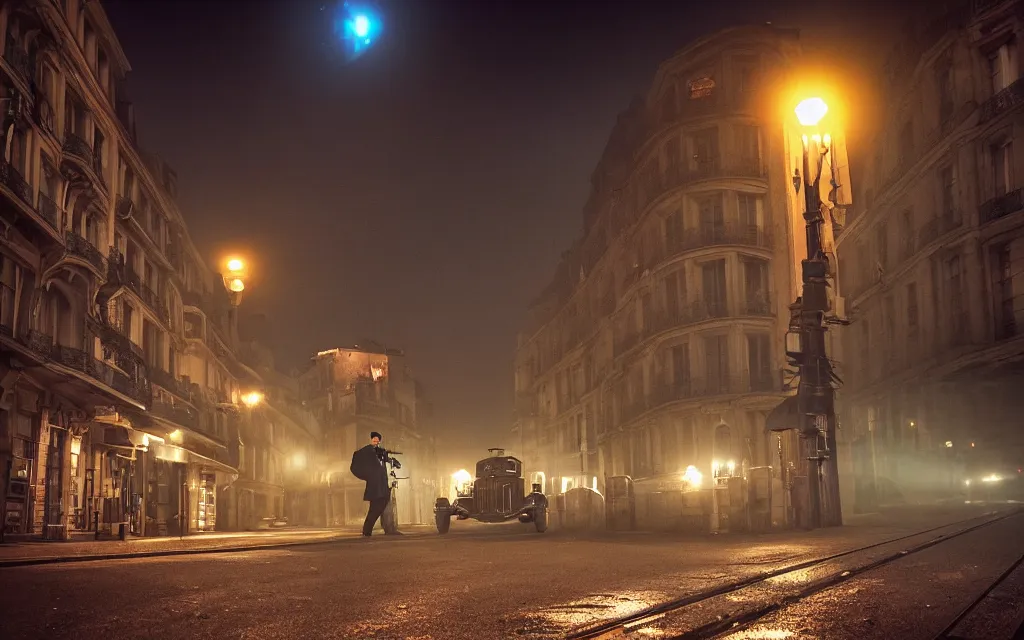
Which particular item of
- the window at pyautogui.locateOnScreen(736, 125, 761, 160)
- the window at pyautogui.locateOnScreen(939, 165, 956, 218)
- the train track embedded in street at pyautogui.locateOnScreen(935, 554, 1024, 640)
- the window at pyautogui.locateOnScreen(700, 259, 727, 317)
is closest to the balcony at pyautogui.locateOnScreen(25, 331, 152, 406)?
the train track embedded in street at pyautogui.locateOnScreen(935, 554, 1024, 640)

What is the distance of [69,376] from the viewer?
21906 mm

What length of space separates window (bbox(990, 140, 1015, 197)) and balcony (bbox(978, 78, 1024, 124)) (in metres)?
1.00

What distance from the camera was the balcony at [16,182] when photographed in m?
20.4

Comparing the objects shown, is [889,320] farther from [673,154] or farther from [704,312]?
[673,154]

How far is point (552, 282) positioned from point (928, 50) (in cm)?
3983

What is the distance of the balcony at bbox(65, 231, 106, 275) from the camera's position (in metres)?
24.7

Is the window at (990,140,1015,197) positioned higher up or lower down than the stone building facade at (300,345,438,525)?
higher up

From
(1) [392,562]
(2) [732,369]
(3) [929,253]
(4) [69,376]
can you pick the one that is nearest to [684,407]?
(2) [732,369]

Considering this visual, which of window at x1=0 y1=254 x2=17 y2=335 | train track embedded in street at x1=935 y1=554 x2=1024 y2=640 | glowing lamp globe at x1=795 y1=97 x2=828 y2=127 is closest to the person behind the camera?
train track embedded in street at x1=935 y1=554 x2=1024 y2=640

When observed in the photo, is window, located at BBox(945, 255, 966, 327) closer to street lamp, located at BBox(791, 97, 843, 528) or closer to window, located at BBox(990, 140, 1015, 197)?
window, located at BBox(990, 140, 1015, 197)

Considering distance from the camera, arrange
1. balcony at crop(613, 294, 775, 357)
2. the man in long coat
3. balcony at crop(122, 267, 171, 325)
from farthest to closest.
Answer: balcony at crop(613, 294, 775, 357) < balcony at crop(122, 267, 171, 325) < the man in long coat

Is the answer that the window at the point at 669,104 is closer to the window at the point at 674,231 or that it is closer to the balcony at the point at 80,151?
the window at the point at 674,231

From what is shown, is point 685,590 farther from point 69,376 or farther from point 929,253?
point 929,253

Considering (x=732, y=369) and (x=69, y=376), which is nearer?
(x=69, y=376)
